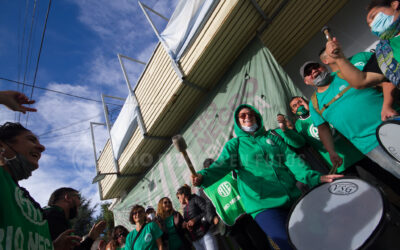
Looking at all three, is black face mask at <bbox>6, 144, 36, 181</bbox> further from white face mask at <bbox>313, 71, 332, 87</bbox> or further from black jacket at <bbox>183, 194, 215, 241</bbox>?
white face mask at <bbox>313, 71, 332, 87</bbox>

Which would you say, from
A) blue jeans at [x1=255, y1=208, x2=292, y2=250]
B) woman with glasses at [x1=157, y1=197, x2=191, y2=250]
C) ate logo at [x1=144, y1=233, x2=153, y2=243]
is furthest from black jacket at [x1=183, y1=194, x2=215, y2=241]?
blue jeans at [x1=255, y1=208, x2=292, y2=250]

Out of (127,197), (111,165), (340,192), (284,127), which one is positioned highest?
(111,165)

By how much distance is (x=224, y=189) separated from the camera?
11.1 feet

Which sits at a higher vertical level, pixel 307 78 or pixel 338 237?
pixel 307 78

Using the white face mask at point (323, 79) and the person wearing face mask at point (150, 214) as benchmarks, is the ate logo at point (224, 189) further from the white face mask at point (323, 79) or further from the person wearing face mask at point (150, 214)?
the white face mask at point (323, 79)

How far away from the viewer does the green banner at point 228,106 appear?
13.0 ft

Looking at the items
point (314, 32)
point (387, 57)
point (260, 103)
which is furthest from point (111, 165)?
point (387, 57)

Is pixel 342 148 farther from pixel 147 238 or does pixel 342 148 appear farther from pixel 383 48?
pixel 147 238

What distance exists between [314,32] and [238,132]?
12.8 feet

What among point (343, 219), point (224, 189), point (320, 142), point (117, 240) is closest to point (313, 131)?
point (320, 142)

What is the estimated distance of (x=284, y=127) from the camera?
2658 millimetres

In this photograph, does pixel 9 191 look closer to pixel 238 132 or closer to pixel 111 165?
pixel 238 132

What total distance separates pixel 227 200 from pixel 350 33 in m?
4.27

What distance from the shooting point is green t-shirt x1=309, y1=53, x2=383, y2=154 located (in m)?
1.85
